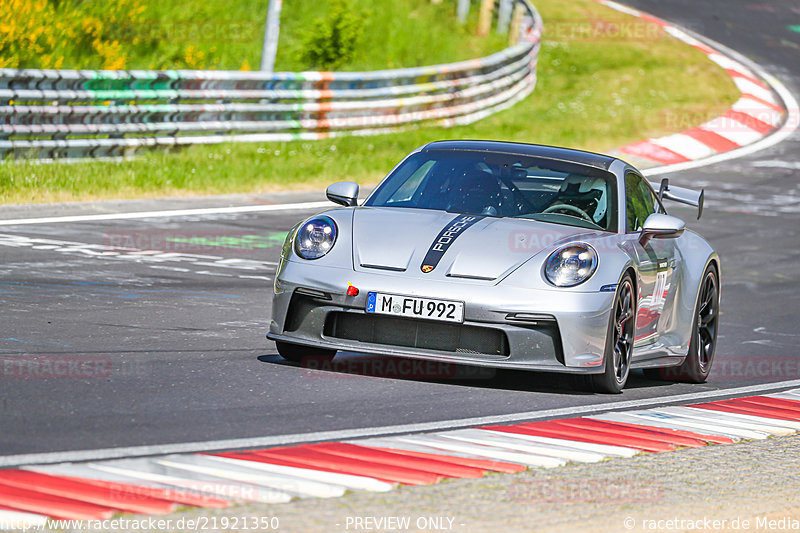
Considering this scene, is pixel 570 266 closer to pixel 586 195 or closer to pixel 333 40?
pixel 586 195

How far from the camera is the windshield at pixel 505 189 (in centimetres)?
767

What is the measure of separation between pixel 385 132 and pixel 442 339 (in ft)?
48.0

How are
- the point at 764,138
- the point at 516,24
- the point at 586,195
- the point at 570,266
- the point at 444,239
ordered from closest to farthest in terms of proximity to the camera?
the point at 570,266 → the point at 444,239 → the point at 586,195 → the point at 764,138 → the point at 516,24

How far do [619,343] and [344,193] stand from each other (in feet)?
5.81

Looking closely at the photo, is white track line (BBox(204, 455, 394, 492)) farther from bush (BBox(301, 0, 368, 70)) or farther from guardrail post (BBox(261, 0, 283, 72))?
bush (BBox(301, 0, 368, 70))

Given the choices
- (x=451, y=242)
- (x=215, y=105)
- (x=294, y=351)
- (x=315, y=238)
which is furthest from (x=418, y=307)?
(x=215, y=105)

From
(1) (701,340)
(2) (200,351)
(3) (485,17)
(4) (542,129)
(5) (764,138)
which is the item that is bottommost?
(2) (200,351)

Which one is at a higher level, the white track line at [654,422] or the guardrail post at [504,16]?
the guardrail post at [504,16]

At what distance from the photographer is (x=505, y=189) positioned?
780 cm

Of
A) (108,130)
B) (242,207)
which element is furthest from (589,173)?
(108,130)

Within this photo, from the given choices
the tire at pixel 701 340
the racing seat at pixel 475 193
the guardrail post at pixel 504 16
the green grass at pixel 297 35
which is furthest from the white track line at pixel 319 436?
the guardrail post at pixel 504 16

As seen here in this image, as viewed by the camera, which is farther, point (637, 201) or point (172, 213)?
point (172, 213)

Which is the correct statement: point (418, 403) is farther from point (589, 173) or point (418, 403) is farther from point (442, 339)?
point (589, 173)

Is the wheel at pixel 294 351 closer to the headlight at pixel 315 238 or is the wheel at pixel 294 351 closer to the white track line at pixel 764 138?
the headlight at pixel 315 238
